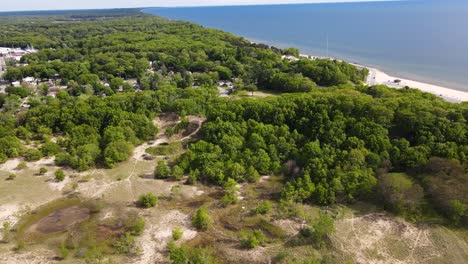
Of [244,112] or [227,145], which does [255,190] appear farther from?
[244,112]

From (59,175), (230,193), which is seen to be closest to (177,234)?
(230,193)

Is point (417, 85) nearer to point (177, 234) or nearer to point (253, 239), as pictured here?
point (253, 239)

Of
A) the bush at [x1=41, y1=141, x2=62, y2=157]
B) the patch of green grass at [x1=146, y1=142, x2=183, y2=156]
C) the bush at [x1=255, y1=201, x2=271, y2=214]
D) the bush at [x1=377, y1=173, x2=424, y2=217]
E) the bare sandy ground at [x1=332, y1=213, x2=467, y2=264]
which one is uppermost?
the bush at [x1=41, y1=141, x2=62, y2=157]

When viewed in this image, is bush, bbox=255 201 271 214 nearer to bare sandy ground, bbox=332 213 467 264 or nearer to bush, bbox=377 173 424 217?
bare sandy ground, bbox=332 213 467 264

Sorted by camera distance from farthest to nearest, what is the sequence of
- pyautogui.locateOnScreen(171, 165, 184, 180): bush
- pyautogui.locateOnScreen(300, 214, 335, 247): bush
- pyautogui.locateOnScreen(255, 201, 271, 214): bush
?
pyautogui.locateOnScreen(171, 165, 184, 180): bush → pyautogui.locateOnScreen(255, 201, 271, 214): bush → pyautogui.locateOnScreen(300, 214, 335, 247): bush

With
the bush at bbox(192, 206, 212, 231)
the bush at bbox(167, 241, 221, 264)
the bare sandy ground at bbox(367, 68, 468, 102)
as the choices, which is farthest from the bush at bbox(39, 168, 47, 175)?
the bare sandy ground at bbox(367, 68, 468, 102)

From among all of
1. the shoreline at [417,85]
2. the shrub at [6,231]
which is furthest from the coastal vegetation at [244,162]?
the shoreline at [417,85]
